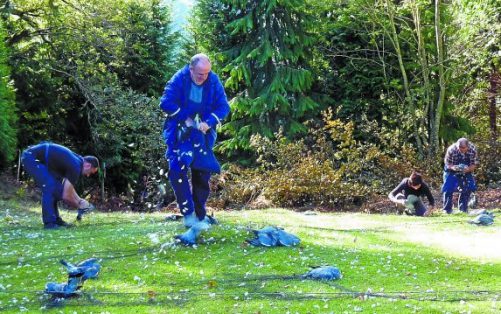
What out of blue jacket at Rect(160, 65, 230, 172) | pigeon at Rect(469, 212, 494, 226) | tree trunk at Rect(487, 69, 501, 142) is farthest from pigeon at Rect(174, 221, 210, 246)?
tree trunk at Rect(487, 69, 501, 142)

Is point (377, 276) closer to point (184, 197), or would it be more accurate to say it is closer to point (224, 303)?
point (224, 303)

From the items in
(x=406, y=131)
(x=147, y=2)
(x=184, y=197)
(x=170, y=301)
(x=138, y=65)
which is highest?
(x=147, y=2)

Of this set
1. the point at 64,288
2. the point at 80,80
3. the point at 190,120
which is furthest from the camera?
the point at 80,80

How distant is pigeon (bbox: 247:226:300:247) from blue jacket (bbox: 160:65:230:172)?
1.06 metres

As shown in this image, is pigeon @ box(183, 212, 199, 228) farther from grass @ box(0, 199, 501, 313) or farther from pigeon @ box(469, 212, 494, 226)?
pigeon @ box(469, 212, 494, 226)

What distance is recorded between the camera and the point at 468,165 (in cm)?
1347

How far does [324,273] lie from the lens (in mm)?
6234

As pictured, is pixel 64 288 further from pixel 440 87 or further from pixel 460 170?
pixel 440 87

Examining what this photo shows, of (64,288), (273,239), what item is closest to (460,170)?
(273,239)

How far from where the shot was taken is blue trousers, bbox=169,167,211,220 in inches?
316

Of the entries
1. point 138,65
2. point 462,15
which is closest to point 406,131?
point 462,15

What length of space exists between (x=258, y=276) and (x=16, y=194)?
11.6 m

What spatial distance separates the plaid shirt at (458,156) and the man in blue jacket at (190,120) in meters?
7.22

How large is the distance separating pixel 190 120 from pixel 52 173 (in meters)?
3.03
